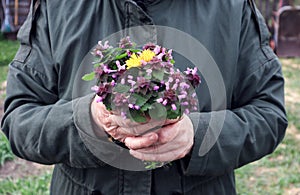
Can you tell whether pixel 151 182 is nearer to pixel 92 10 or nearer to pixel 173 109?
pixel 173 109

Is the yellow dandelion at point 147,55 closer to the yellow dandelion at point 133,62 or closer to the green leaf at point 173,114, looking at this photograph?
the yellow dandelion at point 133,62

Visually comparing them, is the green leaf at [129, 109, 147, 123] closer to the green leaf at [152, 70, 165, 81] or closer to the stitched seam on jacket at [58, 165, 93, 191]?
the green leaf at [152, 70, 165, 81]

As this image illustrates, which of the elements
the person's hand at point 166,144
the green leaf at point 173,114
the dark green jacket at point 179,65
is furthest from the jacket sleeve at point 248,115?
the green leaf at point 173,114

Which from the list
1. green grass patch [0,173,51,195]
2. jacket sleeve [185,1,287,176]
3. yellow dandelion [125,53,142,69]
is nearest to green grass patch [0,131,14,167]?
green grass patch [0,173,51,195]

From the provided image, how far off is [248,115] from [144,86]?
19.5 inches

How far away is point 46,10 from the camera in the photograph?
150cm

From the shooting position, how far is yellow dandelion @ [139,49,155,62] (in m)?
1.12

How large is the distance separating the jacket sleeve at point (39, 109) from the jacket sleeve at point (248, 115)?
320mm

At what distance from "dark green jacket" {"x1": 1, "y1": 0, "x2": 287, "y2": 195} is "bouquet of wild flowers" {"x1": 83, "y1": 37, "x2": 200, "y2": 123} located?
237mm

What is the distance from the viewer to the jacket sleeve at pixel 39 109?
1377 mm

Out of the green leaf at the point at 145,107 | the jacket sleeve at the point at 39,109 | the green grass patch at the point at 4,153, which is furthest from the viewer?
the green grass patch at the point at 4,153

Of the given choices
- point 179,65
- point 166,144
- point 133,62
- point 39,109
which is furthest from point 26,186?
point 133,62

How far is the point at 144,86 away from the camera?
1.08 m

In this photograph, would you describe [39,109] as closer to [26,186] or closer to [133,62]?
[133,62]
